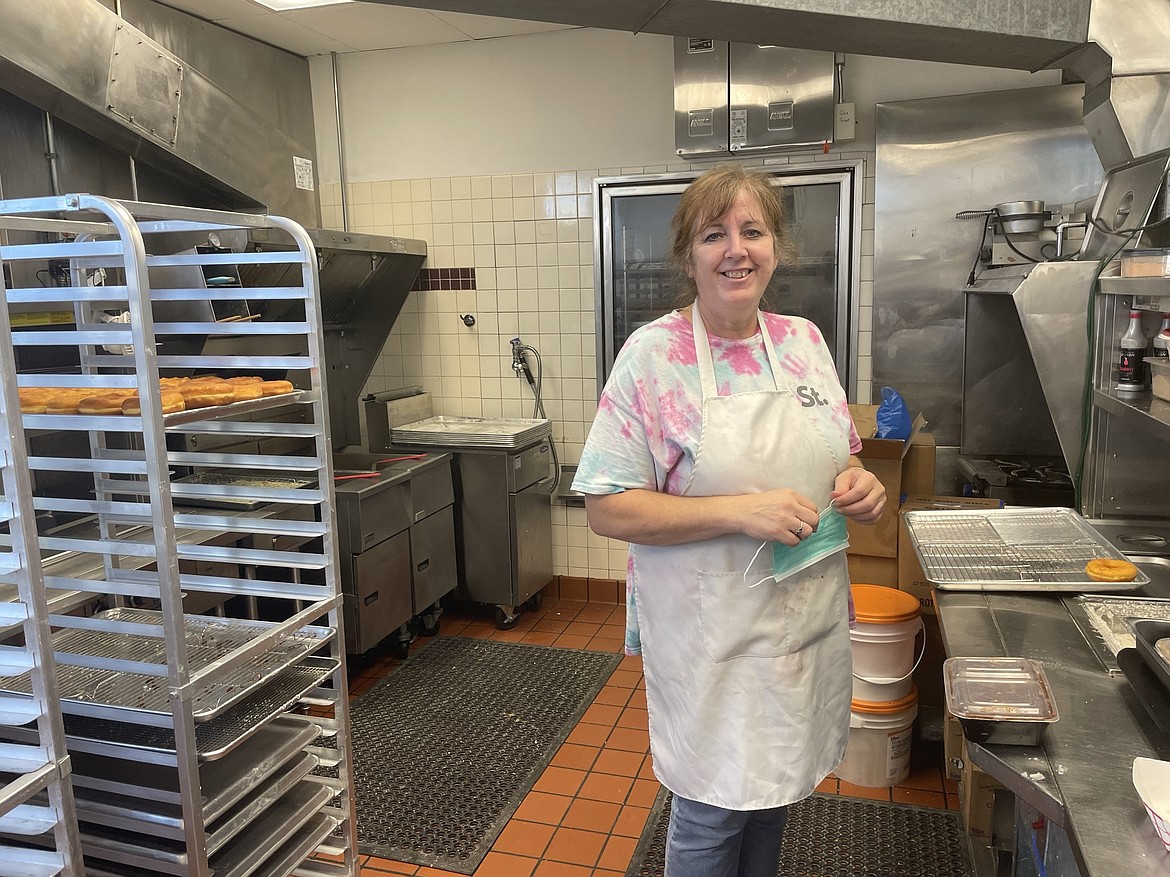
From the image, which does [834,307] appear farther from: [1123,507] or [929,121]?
[1123,507]

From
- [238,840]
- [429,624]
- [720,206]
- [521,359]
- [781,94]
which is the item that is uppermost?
[781,94]

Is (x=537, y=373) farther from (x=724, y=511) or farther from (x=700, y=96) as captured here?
(x=724, y=511)

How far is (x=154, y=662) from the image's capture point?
1765 millimetres

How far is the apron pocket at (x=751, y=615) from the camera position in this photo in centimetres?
151

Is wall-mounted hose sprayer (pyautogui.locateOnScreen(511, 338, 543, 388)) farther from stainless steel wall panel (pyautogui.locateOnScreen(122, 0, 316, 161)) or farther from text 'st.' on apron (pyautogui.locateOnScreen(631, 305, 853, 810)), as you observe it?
text 'st.' on apron (pyautogui.locateOnScreen(631, 305, 853, 810))

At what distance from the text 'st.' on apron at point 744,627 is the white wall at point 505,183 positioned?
7.75 ft

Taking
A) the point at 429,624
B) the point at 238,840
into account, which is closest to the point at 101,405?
the point at 238,840

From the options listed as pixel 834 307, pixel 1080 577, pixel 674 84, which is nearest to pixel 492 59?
pixel 674 84

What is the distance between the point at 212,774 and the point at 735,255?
1.50m

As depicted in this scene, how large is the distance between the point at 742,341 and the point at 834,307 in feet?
7.78

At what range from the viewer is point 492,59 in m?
4.01

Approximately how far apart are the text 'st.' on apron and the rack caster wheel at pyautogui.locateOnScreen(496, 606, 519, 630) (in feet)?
8.16

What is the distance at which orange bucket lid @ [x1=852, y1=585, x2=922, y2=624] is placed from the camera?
8.43ft

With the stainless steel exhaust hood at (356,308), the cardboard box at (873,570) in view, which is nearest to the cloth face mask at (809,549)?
the cardboard box at (873,570)
